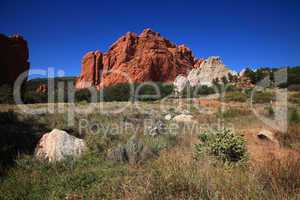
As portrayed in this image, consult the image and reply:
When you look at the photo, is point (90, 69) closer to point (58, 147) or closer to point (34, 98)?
point (34, 98)

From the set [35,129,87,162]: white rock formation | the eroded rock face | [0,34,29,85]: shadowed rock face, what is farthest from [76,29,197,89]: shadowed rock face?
[35,129,87,162]: white rock formation

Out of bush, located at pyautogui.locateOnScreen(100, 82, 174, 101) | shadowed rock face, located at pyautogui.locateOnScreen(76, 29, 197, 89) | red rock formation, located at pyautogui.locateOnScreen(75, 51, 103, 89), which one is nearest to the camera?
bush, located at pyautogui.locateOnScreen(100, 82, 174, 101)

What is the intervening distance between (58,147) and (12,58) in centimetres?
4430

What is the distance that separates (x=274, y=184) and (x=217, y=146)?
8.45ft

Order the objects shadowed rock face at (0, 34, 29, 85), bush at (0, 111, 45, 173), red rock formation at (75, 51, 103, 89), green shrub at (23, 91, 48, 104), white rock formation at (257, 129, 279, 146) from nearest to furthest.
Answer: bush at (0, 111, 45, 173), white rock formation at (257, 129, 279, 146), green shrub at (23, 91, 48, 104), shadowed rock face at (0, 34, 29, 85), red rock formation at (75, 51, 103, 89)

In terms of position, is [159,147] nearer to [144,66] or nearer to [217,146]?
[217,146]

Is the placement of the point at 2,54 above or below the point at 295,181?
above

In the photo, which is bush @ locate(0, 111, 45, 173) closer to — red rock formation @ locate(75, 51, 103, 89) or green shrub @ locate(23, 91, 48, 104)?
green shrub @ locate(23, 91, 48, 104)

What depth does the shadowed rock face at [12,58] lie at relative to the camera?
4144cm

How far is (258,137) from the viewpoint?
8.73 metres

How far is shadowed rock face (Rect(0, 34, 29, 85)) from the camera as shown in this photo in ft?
136

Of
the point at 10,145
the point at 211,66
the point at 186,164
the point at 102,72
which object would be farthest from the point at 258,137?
the point at 102,72

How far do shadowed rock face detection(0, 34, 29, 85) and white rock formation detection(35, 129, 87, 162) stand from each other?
132ft

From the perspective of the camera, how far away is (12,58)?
4331 cm
